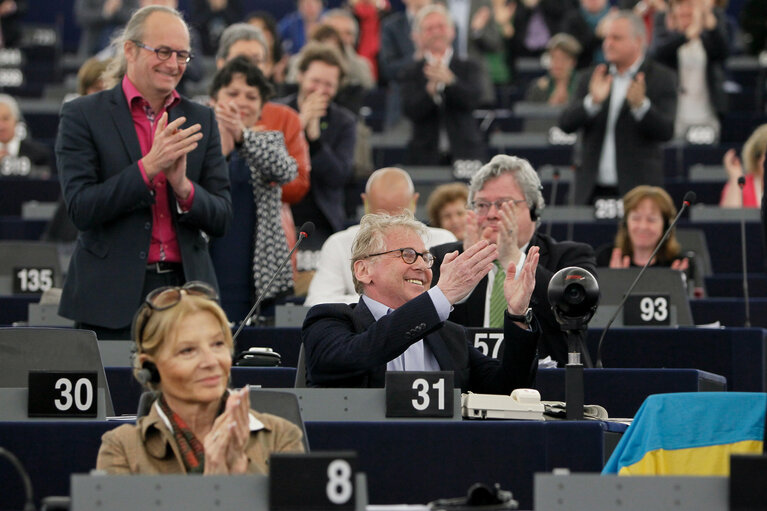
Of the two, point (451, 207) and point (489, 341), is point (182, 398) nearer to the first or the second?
point (489, 341)

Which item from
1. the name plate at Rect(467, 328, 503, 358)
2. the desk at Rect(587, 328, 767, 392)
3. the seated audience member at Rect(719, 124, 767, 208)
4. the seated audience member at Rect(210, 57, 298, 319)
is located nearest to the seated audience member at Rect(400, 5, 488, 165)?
the seated audience member at Rect(719, 124, 767, 208)

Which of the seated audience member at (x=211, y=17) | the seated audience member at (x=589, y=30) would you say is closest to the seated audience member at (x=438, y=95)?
the seated audience member at (x=589, y=30)

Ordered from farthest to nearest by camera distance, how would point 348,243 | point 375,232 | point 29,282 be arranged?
point 29,282, point 348,243, point 375,232

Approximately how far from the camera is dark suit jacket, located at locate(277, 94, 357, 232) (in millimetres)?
7766

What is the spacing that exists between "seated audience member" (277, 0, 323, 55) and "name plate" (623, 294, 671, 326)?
7.03 m

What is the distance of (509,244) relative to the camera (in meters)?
5.45

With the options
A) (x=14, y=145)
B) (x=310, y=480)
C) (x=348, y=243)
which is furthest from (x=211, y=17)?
(x=310, y=480)

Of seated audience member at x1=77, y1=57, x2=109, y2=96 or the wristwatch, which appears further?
seated audience member at x1=77, y1=57, x2=109, y2=96

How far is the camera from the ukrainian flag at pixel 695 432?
12.4 feet

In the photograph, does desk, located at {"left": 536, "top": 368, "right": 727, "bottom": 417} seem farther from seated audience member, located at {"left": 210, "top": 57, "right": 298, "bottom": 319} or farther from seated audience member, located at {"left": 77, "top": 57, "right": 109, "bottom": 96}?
seated audience member, located at {"left": 77, "top": 57, "right": 109, "bottom": 96}

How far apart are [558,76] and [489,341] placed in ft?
27.2

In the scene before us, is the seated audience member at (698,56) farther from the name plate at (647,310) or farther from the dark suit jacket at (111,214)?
the dark suit jacket at (111,214)

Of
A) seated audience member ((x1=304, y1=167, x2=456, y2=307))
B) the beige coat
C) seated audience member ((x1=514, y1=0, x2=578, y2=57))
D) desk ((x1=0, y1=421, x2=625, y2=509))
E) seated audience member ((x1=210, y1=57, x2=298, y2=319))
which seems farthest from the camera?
seated audience member ((x1=514, y1=0, x2=578, y2=57))

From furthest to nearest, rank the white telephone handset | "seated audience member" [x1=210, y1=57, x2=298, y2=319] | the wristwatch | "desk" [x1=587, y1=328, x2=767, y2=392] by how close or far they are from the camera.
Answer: "seated audience member" [x1=210, y1=57, x2=298, y2=319], "desk" [x1=587, y1=328, x2=767, y2=392], the wristwatch, the white telephone handset
